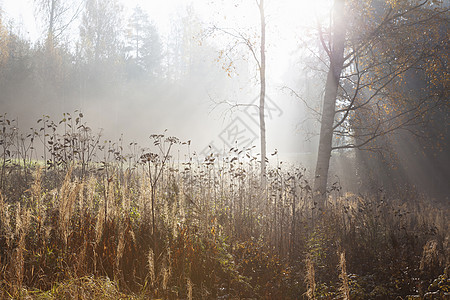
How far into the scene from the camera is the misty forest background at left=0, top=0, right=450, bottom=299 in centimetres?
354

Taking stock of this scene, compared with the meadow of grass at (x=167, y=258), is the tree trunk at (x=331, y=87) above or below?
above

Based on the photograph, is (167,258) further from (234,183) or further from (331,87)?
(331,87)

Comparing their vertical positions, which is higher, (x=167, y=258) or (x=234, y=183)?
(x=234, y=183)

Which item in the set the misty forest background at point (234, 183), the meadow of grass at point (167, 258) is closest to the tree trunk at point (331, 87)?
the misty forest background at point (234, 183)

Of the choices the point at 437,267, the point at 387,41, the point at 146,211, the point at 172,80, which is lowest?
the point at 437,267

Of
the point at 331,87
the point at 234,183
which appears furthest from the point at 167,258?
the point at 331,87

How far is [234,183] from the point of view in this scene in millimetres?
7184

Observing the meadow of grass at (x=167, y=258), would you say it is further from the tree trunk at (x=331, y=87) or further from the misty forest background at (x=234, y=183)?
the tree trunk at (x=331, y=87)

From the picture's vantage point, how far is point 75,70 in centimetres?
2719

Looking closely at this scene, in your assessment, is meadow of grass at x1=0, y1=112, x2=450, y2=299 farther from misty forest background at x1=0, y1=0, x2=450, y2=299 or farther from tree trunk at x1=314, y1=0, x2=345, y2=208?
tree trunk at x1=314, y1=0, x2=345, y2=208

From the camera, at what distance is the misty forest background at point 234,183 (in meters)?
3.54

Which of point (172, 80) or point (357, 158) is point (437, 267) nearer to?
point (357, 158)

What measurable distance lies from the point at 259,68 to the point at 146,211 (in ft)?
26.1

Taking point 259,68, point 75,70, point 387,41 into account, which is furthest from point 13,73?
point 387,41
